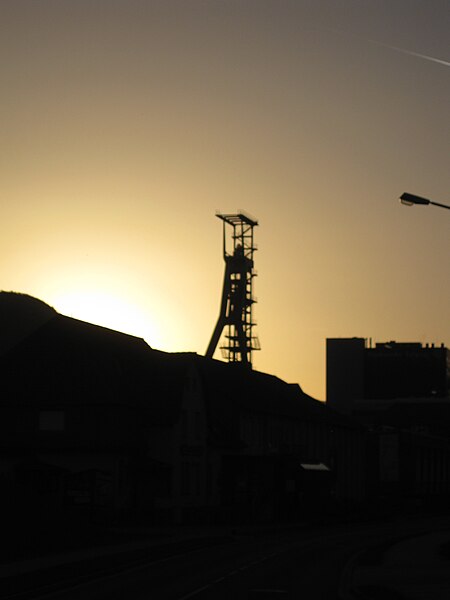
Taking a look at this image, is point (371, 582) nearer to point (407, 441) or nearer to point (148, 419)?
point (148, 419)

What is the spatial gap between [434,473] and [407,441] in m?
15.0

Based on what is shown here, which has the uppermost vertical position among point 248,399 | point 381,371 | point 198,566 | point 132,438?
→ point 381,371

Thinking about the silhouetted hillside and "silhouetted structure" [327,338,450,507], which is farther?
"silhouetted structure" [327,338,450,507]

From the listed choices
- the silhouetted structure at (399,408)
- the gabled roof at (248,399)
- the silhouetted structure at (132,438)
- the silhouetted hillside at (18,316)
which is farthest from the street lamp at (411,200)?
the silhouetted structure at (399,408)

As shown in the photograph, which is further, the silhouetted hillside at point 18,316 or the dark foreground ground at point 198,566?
the silhouetted hillside at point 18,316

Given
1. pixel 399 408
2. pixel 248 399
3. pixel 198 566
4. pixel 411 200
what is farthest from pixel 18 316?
pixel 399 408

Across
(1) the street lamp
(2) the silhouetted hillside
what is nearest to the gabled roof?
(2) the silhouetted hillside

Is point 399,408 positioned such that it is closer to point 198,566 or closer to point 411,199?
point 198,566

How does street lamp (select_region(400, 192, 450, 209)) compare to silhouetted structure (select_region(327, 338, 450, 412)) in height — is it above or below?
below

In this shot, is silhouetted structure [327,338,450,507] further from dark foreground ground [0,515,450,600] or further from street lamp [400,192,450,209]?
street lamp [400,192,450,209]

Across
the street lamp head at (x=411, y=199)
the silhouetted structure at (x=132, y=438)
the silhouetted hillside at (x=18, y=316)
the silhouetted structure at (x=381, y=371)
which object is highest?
the silhouetted structure at (x=381, y=371)

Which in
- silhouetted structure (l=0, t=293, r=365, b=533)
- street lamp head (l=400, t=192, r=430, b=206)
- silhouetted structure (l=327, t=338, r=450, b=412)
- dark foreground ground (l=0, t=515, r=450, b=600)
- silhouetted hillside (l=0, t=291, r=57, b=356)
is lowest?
dark foreground ground (l=0, t=515, r=450, b=600)

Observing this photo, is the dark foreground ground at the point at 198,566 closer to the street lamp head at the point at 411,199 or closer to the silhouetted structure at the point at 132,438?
the silhouetted structure at the point at 132,438

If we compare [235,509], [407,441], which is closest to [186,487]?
[235,509]
